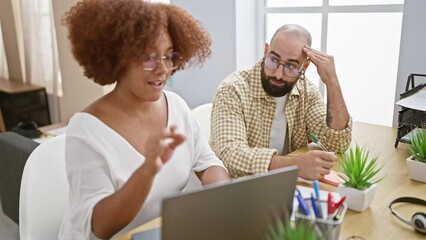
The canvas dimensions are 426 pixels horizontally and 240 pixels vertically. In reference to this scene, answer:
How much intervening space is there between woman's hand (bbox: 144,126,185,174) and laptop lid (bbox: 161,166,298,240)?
5.4 inches

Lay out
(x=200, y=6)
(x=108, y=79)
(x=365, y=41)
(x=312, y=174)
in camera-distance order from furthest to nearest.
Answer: (x=200, y=6)
(x=365, y=41)
(x=312, y=174)
(x=108, y=79)

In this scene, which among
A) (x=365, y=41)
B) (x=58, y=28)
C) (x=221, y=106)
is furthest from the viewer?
(x=58, y=28)

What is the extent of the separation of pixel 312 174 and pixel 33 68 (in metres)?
3.57

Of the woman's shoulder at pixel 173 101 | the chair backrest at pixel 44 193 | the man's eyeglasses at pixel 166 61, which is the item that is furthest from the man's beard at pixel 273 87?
the chair backrest at pixel 44 193

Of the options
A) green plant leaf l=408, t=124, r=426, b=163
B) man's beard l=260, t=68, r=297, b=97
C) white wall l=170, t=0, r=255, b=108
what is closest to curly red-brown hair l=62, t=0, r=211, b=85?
man's beard l=260, t=68, r=297, b=97

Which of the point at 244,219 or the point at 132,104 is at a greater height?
the point at 132,104

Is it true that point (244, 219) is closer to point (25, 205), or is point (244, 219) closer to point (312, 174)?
point (312, 174)

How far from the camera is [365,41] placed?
2.59 m

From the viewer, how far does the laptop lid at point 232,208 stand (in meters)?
0.67

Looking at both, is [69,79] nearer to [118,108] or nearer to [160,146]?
[118,108]

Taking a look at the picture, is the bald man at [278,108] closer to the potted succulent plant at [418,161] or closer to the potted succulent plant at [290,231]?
the potted succulent plant at [418,161]

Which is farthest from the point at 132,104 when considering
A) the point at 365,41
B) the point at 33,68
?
the point at 33,68

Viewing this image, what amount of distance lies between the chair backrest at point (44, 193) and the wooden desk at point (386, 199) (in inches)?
17.7

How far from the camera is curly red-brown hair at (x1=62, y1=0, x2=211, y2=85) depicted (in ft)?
3.38
